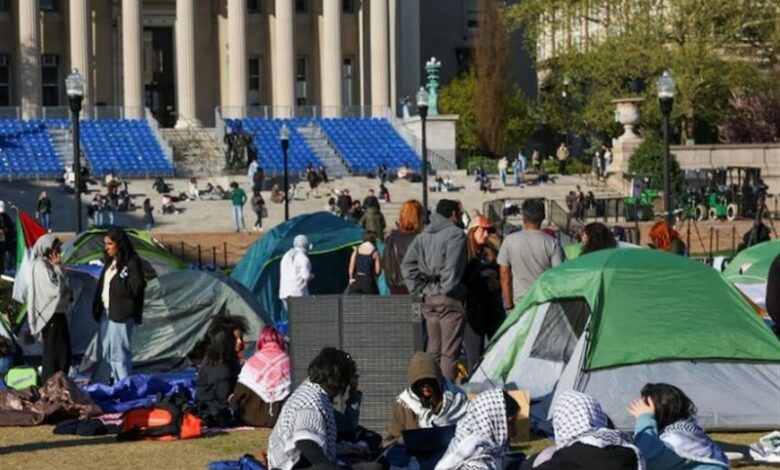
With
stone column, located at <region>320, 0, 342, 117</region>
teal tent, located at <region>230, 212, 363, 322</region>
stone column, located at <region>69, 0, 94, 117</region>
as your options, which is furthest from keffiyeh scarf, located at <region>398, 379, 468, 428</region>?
stone column, located at <region>320, 0, 342, 117</region>

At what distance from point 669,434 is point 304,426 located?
2.21 metres

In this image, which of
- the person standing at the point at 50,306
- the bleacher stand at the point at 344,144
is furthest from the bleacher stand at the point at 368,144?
the person standing at the point at 50,306

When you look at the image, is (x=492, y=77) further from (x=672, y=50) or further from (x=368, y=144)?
(x=672, y=50)

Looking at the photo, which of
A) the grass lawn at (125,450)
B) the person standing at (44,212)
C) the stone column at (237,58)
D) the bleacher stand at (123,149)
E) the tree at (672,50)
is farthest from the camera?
the stone column at (237,58)

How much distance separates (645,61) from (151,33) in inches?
816

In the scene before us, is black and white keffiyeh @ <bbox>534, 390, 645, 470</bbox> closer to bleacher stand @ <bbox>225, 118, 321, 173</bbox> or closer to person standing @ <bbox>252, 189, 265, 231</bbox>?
person standing @ <bbox>252, 189, 265, 231</bbox>

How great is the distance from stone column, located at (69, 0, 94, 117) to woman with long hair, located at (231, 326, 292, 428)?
5382 cm

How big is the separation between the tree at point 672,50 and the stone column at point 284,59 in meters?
9.04

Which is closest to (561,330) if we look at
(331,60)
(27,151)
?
(27,151)

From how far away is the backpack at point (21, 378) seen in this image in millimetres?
20125

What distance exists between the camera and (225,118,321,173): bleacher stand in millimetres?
66562

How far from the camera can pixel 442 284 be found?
1842cm

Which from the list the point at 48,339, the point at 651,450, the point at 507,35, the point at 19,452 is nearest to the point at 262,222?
the point at 507,35

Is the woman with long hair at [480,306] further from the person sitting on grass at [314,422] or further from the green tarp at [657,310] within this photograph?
the person sitting on grass at [314,422]
